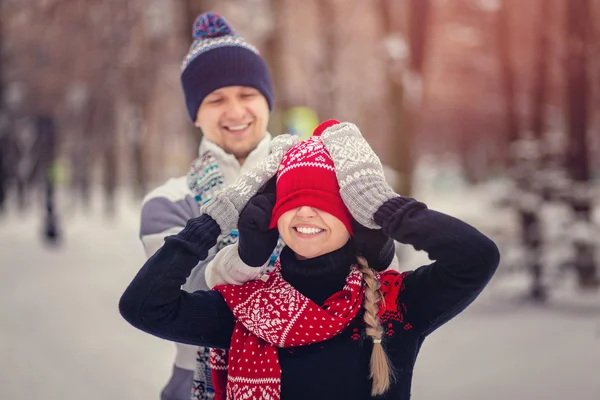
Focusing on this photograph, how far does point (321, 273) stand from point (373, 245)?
0.19 metres

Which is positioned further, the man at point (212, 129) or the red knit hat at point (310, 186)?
the man at point (212, 129)

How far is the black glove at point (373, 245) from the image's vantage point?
6.31ft

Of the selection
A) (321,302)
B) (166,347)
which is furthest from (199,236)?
(166,347)

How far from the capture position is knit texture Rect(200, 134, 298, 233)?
1.91 m

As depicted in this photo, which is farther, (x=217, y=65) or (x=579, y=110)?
(x=579, y=110)

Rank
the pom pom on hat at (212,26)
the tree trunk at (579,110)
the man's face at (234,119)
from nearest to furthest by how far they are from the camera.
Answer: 1. the man's face at (234,119)
2. the pom pom on hat at (212,26)
3. the tree trunk at (579,110)

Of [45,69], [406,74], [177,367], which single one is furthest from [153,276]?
[45,69]

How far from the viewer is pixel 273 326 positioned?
1872 mm

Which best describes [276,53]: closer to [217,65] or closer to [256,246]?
[217,65]

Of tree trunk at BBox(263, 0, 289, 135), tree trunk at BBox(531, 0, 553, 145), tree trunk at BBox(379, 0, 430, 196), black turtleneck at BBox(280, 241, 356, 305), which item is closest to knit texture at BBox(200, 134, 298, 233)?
black turtleneck at BBox(280, 241, 356, 305)

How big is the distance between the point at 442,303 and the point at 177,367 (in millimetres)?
1214

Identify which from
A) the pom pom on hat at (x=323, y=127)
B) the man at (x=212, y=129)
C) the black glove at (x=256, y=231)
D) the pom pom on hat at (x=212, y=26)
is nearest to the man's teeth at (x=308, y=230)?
the black glove at (x=256, y=231)

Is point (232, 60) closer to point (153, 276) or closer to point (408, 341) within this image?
point (153, 276)

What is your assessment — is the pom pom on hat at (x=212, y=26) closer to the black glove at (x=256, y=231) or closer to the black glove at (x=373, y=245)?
the black glove at (x=256, y=231)
